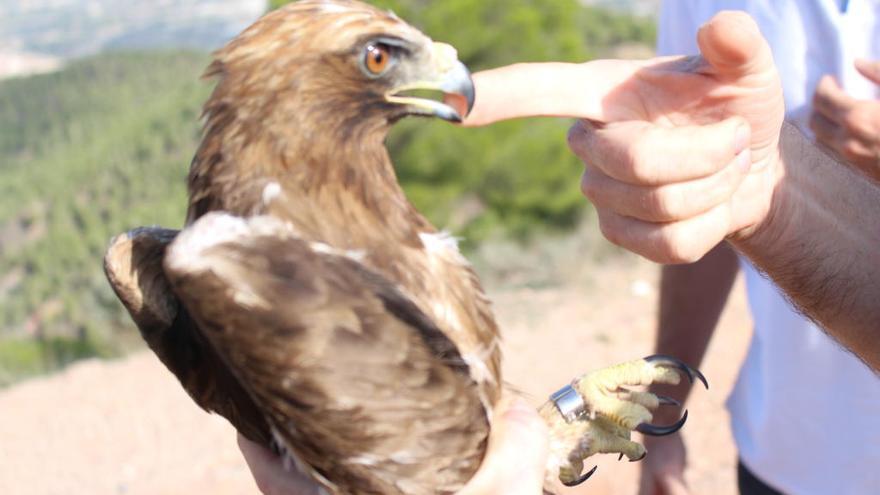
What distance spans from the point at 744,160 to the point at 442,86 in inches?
31.3

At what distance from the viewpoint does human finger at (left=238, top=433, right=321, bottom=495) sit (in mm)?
2441

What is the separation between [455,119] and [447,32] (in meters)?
11.7

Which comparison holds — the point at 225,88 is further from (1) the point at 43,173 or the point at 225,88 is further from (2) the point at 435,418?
(1) the point at 43,173

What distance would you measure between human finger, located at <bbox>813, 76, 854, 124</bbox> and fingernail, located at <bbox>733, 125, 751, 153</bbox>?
3.27ft

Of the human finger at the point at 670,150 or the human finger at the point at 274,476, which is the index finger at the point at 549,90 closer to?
the human finger at the point at 670,150

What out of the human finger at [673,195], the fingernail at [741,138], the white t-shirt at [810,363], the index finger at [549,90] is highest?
the index finger at [549,90]

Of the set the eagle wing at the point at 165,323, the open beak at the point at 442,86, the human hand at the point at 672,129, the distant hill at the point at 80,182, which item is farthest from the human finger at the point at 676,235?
the distant hill at the point at 80,182

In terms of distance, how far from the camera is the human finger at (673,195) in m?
2.11

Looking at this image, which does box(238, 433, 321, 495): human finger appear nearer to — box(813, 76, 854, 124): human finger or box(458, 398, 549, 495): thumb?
box(458, 398, 549, 495): thumb

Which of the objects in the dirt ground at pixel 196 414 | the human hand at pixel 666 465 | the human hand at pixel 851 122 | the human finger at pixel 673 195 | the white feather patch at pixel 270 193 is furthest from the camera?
the dirt ground at pixel 196 414

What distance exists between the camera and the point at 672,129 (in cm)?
210

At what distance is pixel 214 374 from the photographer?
2.52 meters

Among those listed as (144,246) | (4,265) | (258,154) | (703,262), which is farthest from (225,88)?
(4,265)

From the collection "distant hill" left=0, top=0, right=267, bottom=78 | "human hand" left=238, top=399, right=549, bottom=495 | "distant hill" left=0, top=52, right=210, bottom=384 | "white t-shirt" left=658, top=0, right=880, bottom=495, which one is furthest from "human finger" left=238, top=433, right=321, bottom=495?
"distant hill" left=0, top=0, right=267, bottom=78
